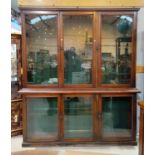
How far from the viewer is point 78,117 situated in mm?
3650

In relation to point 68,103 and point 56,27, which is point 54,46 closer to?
point 56,27

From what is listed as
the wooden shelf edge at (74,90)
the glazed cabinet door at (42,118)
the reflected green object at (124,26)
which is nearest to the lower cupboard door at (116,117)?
the wooden shelf edge at (74,90)

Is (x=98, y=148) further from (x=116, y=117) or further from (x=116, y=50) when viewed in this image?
(x=116, y=50)

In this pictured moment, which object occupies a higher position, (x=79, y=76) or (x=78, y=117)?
(x=79, y=76)

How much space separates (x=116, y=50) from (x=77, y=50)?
0.58 m

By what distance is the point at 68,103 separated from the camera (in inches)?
141

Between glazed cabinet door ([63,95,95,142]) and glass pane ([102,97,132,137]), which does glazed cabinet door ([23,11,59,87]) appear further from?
glass pane ([102,97,132,137])

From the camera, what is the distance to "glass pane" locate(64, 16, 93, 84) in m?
3.62

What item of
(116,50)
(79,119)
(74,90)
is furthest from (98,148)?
(116,50)

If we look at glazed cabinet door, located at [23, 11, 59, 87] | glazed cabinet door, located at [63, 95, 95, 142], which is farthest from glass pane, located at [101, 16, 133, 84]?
glazed cabinet door, located at [23, 11, 59, 87]

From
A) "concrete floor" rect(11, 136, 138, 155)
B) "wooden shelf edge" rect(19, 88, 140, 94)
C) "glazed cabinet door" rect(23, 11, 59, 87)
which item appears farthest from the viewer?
"glazed cabinet door" rect(23, 11, 59, 87)

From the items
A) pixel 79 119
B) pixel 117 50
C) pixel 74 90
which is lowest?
pixel 79 119
